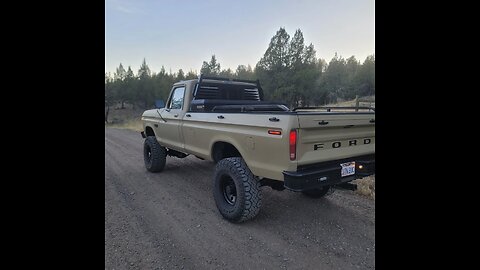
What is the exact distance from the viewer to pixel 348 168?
10.1 feet

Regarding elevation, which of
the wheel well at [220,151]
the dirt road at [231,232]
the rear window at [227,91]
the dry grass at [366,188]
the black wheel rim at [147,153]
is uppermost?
the rear window at [227,91]

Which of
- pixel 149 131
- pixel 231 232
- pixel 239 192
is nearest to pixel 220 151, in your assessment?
pixel 239 192

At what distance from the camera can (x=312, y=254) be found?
2652 millimetres

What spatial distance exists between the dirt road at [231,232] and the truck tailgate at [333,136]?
87 cm

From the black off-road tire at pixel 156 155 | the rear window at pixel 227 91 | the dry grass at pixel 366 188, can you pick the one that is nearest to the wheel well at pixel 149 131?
the black off-road tire at pixel 156 155

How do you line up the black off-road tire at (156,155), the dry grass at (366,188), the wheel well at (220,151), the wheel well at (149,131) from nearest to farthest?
the wheel well at (220,151) < the dry grass at (366,188) < the black off-road tire at (156,155) < the wheel well at (149,131)

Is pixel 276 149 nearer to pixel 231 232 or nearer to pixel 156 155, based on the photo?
pixel 231 232

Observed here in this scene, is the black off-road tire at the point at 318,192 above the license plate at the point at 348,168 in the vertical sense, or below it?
below

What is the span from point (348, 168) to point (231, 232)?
154 cm

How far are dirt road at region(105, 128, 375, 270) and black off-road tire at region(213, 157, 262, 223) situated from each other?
0.14 metres

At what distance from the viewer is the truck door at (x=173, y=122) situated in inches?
190

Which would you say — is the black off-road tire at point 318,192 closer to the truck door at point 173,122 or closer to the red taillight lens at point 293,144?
the red taillight lens at point 293,144
